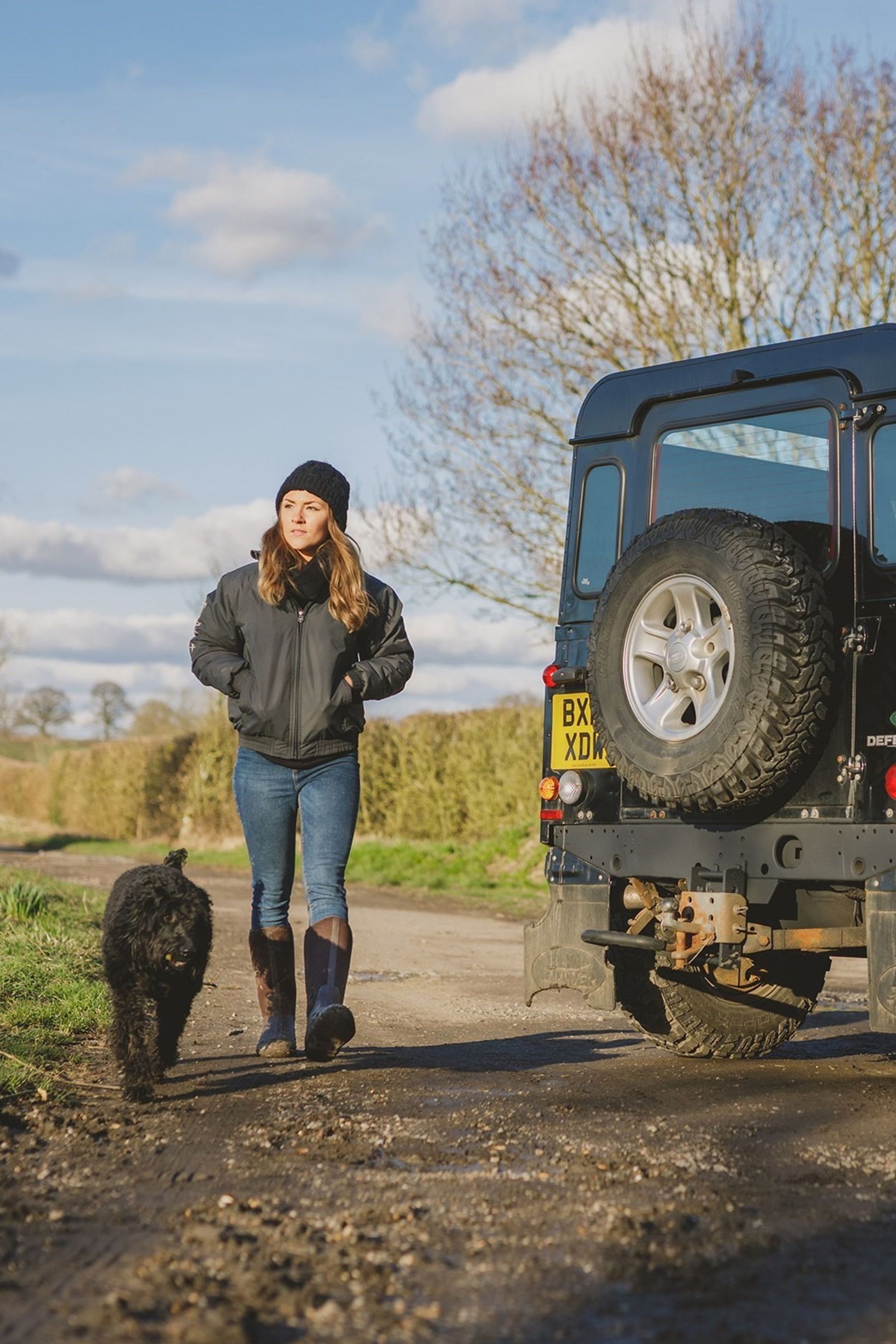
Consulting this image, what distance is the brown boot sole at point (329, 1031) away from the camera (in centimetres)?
580

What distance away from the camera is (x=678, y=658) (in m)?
5.75

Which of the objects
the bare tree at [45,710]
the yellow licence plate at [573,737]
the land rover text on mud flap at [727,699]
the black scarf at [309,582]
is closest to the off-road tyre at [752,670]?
the land rover text on mud flap at [727,699]

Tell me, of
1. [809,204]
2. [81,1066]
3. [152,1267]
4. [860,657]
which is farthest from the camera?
[809,204]

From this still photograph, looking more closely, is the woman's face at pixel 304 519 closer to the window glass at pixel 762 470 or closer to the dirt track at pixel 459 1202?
the window glass at pixel 762 470

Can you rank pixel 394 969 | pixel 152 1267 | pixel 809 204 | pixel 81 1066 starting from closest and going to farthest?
pixel 152 1267 → pixel 81 1066 → pixel 394 969 → pixel 809 204

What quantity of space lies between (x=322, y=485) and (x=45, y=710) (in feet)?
175

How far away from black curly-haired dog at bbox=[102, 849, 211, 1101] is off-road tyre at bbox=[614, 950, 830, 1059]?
1.98 meters

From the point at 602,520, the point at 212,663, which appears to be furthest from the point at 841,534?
the point at 212,663

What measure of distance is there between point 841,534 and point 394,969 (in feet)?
18.3

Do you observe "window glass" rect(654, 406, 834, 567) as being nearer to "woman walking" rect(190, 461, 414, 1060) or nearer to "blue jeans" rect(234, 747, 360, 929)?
"woman walking" rect(190, 461, 414, 1060)

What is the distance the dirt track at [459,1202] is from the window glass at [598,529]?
83.3 inches

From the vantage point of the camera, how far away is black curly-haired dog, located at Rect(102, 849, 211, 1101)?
5.43 m

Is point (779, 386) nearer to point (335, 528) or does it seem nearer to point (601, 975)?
point (335, 528)

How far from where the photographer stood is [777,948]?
593 cm
